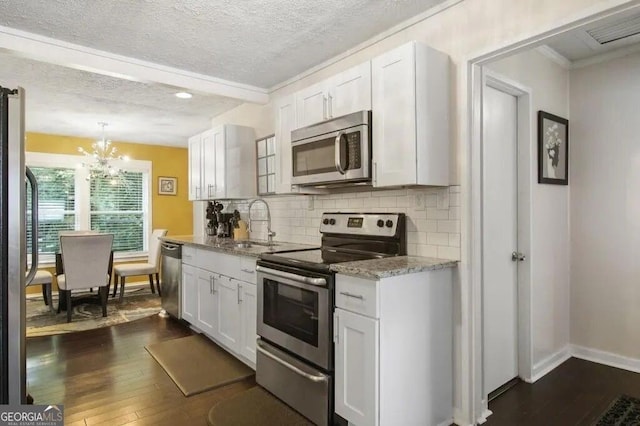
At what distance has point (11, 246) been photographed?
6.08 feet

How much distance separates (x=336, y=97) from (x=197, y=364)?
2.31 meters

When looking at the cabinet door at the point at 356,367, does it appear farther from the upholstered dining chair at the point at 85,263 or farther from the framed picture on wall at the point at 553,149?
the upholstered dining chair at the point at 85,263

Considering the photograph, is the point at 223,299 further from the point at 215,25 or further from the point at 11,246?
the point at 215,25

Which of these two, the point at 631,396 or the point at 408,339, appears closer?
the point at 408,339

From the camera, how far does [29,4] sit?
2297 mm

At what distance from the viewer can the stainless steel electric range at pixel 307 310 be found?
212cm

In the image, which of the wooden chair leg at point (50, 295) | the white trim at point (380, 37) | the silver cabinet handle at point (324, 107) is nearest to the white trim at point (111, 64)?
the white trim at point (380, 37)

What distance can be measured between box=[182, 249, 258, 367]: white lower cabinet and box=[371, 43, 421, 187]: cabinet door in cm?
123

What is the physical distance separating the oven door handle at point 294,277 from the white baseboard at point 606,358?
2.48 metres

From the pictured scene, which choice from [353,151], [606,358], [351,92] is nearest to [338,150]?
[353,151]

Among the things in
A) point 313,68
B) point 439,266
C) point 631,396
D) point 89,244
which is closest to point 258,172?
point 313,68

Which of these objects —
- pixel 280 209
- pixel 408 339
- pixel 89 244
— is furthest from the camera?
pixel 89 244

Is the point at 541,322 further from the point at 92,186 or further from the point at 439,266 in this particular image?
the point at 92,186

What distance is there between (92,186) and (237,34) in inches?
186
